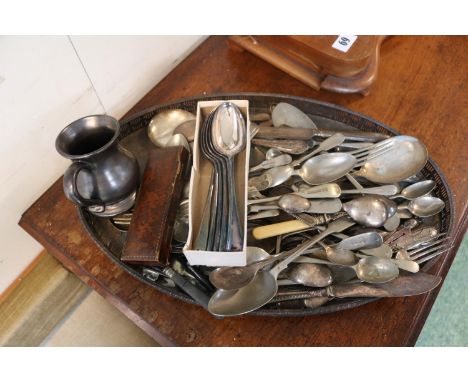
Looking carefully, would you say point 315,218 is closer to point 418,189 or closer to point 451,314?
point 418,189

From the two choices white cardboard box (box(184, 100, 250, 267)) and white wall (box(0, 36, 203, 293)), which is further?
white wall (box(0, 36, 203, 293))

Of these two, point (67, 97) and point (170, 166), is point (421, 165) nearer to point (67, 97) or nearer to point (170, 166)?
point (170, 166)

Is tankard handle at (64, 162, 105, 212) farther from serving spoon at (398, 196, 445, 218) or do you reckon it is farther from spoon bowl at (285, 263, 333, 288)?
serving spoon at (398, 196, 445, 218)

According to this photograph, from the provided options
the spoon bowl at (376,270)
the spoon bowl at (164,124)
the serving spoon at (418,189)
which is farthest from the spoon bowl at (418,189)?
the spoon bowl at (164,124)

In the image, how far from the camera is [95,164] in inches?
20.4

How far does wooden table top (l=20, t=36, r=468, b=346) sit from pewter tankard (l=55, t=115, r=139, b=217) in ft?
0.41

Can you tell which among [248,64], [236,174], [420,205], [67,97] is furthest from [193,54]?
[420,205]

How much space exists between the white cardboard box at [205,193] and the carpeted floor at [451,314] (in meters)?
0.64

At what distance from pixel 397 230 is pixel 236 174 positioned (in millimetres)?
229

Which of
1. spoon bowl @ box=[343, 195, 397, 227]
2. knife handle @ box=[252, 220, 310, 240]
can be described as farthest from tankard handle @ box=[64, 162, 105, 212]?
spoon bowl @ box=[343, 195, 397, 227]

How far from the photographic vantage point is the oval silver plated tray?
535 millimetres

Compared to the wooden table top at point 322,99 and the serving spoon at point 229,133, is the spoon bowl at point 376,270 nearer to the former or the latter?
the wooden table top at point 322,99

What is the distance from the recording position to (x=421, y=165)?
0.58 metres

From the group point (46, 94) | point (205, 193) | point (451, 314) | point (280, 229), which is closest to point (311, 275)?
point (280, 229)
